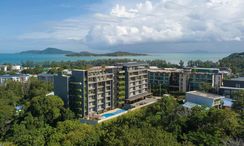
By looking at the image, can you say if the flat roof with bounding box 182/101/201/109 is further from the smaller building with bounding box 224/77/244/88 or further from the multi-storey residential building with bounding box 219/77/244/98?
the smaller building with bounding box 224/77/244/88

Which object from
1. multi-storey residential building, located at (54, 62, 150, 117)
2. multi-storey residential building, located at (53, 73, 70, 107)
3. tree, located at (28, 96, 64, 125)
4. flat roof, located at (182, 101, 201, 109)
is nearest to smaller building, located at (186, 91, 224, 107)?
flat roof, located at (182, 101, 201, 109)

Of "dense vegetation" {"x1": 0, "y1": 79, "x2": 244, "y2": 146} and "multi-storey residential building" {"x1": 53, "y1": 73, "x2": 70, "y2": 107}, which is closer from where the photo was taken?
"dense vegetation" {"x1": 0, "y1": 79, "x2": 244, "y2": 146}

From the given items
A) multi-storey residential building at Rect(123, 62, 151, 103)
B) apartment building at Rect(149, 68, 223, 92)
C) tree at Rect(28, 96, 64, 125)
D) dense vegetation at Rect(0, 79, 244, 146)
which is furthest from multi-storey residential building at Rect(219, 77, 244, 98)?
tree at Rect(28, 96, 64, 125)

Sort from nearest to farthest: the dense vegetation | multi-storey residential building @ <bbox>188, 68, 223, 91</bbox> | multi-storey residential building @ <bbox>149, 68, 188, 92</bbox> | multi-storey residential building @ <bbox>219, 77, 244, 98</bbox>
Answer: the dense vegetation < multi-storey residential building @ <bbox>219, 77, 244, 98</bbox> < multi-storey residential building @ <bbox>188, 68, 223, 91</bbox> < multi-storey residential building @ <bbox>149, 68, 188, 92</bbox>

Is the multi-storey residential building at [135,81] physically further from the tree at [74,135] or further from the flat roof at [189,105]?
the tree at [74,135]

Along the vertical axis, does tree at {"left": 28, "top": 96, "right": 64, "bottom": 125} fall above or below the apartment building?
below

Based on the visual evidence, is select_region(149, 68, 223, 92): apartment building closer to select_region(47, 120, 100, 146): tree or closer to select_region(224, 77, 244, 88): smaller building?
select_region(224, 77, 244, 88): smaller building

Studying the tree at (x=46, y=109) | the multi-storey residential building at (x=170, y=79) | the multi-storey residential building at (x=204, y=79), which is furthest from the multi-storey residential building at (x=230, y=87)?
the tree at (x=46, y=109)

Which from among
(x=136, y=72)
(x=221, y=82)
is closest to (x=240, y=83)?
(x=221, y=82)

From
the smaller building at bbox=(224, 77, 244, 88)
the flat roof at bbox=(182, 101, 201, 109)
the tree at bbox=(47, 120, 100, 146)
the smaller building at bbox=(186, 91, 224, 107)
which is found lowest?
the tree at bbox=(47, 120, 100, 146)

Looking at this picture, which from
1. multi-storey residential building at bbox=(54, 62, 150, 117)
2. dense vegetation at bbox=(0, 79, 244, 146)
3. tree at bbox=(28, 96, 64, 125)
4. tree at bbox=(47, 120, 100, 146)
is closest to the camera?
dense vegetation at bbox=(0, 79, 244, 146)
